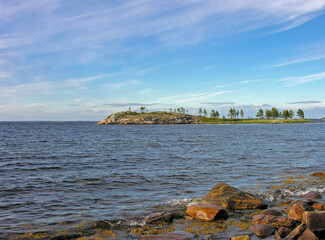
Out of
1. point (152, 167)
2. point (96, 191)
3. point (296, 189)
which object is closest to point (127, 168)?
point (152, 167)

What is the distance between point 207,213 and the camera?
13891 mm

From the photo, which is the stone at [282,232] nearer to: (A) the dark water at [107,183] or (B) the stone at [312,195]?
(A) the dark water at [107,183]

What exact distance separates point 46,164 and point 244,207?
86.9ft

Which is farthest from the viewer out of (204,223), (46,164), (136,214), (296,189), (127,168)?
(46,164)

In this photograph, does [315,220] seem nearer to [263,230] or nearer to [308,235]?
[308,235]

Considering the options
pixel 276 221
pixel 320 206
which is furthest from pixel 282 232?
pixel 320 206

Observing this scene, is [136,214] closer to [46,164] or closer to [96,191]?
[96,191]

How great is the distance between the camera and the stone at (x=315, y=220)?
11430 millimetres

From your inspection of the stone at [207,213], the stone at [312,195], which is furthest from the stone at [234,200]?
the stone at [312,195]

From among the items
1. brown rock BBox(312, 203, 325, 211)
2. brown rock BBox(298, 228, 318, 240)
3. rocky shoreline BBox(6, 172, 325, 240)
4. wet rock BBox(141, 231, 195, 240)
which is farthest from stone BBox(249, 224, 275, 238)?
brown rock BBox(312, 203, 325, 211)

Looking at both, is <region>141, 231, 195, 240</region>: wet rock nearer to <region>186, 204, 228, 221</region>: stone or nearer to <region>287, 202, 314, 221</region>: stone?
<region>186, 204, 228, 221</region>: stone

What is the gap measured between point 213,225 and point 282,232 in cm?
315

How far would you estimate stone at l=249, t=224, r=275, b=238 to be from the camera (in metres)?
11.5

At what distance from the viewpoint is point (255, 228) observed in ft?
39.2
